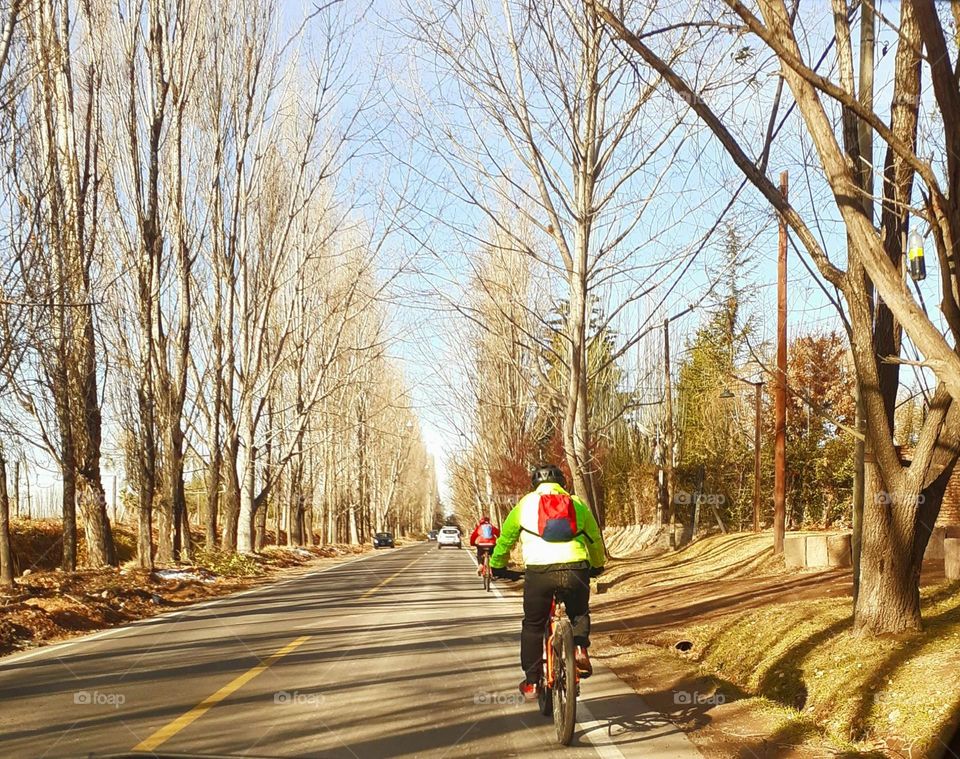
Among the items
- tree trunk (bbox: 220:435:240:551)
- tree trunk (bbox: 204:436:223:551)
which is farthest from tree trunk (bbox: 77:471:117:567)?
tree trunk (bbox: 204:436:223:551)

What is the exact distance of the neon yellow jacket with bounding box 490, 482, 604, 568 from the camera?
7.62 meters

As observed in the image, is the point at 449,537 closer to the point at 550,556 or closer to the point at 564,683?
the point at 550,556

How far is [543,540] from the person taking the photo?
761 centimetres

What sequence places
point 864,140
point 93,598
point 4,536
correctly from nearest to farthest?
point 864,140, point 93,598, point 4,536

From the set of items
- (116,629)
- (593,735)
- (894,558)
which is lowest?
(116,629)

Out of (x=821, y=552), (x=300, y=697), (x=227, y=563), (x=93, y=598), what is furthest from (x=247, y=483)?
(x=300, y=697)

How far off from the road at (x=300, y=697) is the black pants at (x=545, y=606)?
513mm

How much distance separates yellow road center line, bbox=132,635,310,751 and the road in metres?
0.02

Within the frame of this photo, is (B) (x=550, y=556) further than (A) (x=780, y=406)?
No

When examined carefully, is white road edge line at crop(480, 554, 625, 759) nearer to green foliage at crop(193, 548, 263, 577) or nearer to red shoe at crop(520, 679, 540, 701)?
red shoe at crop(520, 679, 540, 701)

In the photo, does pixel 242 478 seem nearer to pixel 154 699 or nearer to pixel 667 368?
pixel 667 368

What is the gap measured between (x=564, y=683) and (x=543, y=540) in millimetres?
1084

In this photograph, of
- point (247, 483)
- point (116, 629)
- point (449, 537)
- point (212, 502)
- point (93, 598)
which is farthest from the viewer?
point (449, 537)

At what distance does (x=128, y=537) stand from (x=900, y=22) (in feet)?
159
